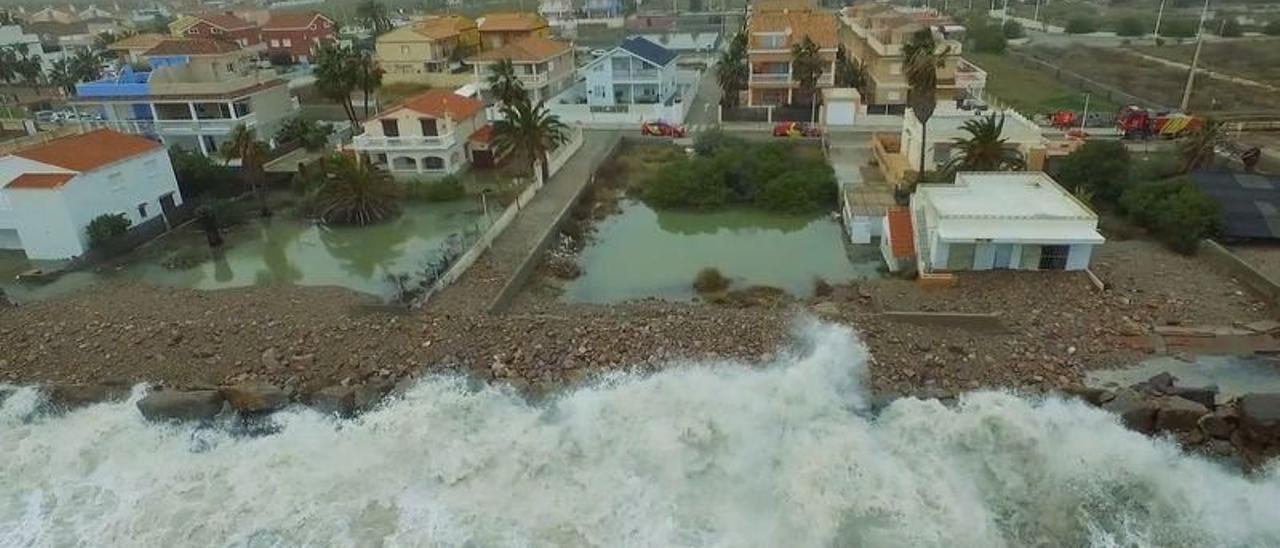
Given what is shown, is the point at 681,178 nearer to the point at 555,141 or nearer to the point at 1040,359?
the point at 555,141

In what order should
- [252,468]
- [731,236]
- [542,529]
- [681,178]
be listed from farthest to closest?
[681,178] → [731,236] → [252,468] → [542,529]

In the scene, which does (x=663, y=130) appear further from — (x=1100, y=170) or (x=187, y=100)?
(x=187, y=100)

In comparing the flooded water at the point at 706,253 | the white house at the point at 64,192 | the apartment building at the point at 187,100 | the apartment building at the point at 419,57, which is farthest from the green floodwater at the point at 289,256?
the apartment building at the point at 419,57

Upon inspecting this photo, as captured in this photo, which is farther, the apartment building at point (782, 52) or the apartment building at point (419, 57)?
the apartment building at point (419, 57)

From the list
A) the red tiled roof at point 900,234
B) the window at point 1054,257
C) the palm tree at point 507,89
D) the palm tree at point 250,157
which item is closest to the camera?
the window at point 1054,257

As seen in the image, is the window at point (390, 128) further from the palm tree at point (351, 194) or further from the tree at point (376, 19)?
the tree at point (376, 19)

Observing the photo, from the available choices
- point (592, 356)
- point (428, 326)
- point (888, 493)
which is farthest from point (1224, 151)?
point (428, 326)
